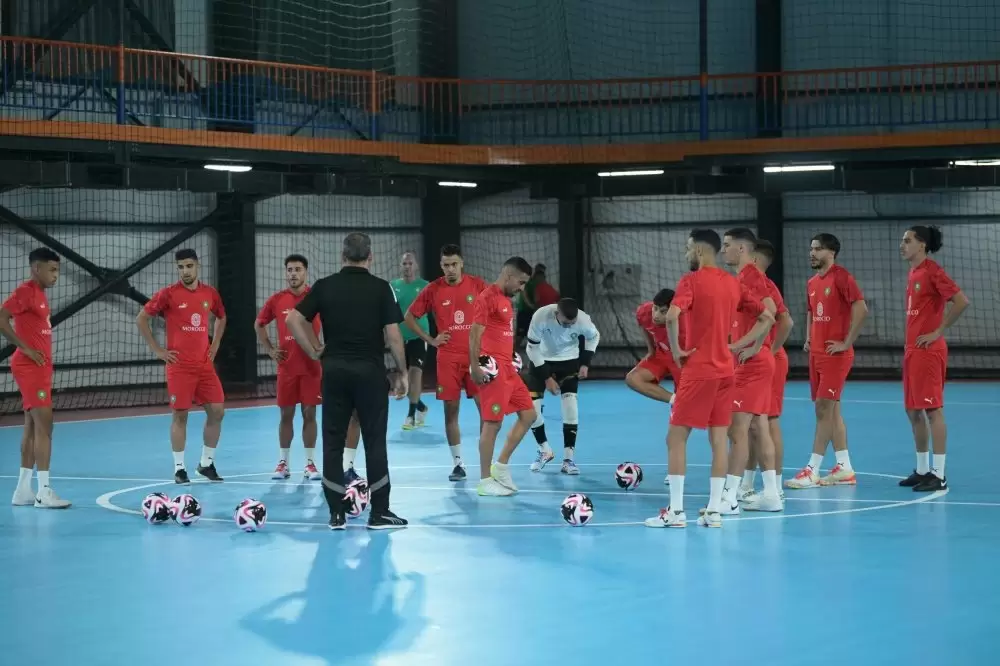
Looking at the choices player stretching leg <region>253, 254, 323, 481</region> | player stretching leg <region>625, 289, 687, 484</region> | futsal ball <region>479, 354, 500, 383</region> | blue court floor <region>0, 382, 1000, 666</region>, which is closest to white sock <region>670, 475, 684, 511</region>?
blue court floor <region>0, 382, 1000, 666</region>

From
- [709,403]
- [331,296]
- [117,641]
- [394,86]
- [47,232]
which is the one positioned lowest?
[117,641]

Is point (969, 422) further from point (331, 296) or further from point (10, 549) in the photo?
point (10, 549)

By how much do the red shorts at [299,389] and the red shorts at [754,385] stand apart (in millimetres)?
4157

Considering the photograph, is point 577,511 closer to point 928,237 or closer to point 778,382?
point 778,382

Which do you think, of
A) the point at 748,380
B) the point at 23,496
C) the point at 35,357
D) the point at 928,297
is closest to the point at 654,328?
the point at 748,380

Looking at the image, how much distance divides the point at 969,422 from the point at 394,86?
11.9 metres

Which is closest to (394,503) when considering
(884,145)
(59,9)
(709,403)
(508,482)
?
(508,482)

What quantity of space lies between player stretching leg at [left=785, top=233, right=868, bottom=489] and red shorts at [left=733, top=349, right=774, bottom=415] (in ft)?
4.91

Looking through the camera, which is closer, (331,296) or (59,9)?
(331,296)

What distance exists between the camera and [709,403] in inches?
345

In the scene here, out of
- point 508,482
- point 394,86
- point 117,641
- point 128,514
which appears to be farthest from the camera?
point 394,86

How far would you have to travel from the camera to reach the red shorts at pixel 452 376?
38.8ft

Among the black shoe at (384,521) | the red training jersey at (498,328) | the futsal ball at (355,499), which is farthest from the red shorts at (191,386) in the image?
the black shoe at (384,521)

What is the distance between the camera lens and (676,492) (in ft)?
29.4
